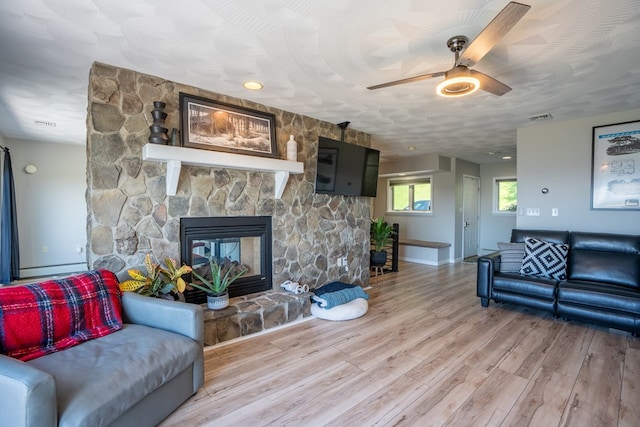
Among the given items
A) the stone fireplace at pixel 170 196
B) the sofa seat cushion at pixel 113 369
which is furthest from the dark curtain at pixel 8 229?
the sofa seat cushion at pixel 113 369

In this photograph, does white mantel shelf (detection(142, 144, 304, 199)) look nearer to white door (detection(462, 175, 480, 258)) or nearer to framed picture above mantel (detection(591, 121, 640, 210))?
framed picture above mantel (detection(591, 121, 640, 210))

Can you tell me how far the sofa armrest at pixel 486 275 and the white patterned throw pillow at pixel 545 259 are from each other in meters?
0.30

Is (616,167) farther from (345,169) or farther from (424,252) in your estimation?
(424,252)

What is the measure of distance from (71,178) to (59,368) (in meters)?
5.30

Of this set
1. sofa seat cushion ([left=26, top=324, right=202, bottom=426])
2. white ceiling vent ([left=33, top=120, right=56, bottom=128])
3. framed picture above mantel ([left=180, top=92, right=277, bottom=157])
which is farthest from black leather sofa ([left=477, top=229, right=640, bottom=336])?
white ceiling vent ([left=33, top=120, right=56, bottom=128])

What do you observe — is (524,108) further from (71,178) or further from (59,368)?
(71,178)

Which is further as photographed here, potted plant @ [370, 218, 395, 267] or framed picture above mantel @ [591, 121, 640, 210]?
potted plant @ [370, 218, 395, 267]

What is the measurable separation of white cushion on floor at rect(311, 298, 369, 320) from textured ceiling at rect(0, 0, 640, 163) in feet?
7.44

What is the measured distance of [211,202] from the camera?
308cm

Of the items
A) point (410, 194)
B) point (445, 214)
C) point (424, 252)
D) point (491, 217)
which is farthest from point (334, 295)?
point (491, 217)

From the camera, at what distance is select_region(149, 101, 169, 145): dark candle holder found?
262 centimetres

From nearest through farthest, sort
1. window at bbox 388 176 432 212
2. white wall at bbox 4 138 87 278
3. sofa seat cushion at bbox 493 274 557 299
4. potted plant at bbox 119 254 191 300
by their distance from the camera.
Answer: potted plant at bbox 119 254 191 300
sofa seat cushion at bbox 493 274 557 299
white wall at bbox 4 138 87 278
window at bbox 388 176 432 212

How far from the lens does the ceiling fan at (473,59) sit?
158 centimetres

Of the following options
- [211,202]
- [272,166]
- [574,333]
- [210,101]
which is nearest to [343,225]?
[272,166]
